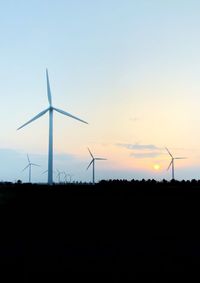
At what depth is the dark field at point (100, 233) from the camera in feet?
93.6

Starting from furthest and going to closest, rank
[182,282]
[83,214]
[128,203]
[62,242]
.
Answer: [128,203] → [83,214] → [62,242] → [182,282]

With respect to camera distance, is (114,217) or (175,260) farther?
(114,217)

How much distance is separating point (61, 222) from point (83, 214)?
4.36m

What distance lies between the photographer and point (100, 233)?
46906 mm

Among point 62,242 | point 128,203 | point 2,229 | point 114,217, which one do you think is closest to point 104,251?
point 62,242

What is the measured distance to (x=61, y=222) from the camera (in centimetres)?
5234

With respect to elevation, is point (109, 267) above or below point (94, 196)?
below

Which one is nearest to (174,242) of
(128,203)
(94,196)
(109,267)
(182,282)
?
(109,267)

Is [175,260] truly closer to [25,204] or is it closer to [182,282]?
[182,282]

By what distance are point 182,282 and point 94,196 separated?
4053 cm

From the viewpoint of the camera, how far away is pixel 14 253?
111ft

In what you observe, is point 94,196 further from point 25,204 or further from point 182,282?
point 182,282

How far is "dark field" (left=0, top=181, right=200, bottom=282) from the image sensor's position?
28.5 m

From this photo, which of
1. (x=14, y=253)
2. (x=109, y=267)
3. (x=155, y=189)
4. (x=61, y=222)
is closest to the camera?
(x=109, y=267)
